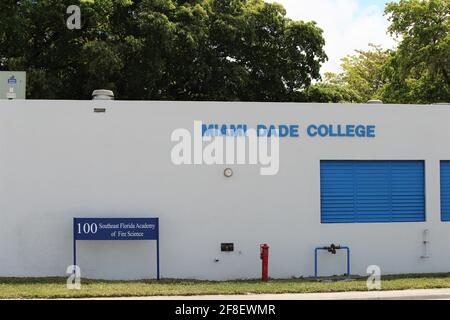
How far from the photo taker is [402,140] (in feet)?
54.5

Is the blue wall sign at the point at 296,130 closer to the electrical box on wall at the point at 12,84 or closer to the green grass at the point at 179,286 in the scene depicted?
the green grass at the point at 179,286

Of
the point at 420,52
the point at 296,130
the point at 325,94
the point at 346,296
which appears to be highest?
the point at 420,52

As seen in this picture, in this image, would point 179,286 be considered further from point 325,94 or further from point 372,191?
point 325,94

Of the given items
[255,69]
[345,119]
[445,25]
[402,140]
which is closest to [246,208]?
[345,119]

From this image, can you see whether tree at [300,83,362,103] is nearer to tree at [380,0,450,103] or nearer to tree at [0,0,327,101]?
tree at [0,0,327,101]

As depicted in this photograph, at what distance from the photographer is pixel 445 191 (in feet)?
55.4

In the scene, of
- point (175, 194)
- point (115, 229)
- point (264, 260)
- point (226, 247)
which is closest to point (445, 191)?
point (264, 260)

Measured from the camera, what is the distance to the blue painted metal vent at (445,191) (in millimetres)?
16844

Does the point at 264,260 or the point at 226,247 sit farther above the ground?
the point at 226,247

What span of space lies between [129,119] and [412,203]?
7146mm

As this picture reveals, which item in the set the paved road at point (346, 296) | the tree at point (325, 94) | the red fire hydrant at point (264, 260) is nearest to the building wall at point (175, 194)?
the red fire hydrant at point (264, 260)

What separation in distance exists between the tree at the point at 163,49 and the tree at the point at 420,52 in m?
5.98

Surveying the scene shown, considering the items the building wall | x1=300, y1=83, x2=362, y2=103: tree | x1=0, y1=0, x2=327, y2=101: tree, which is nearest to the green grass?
the building wall

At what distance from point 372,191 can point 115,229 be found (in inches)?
243
